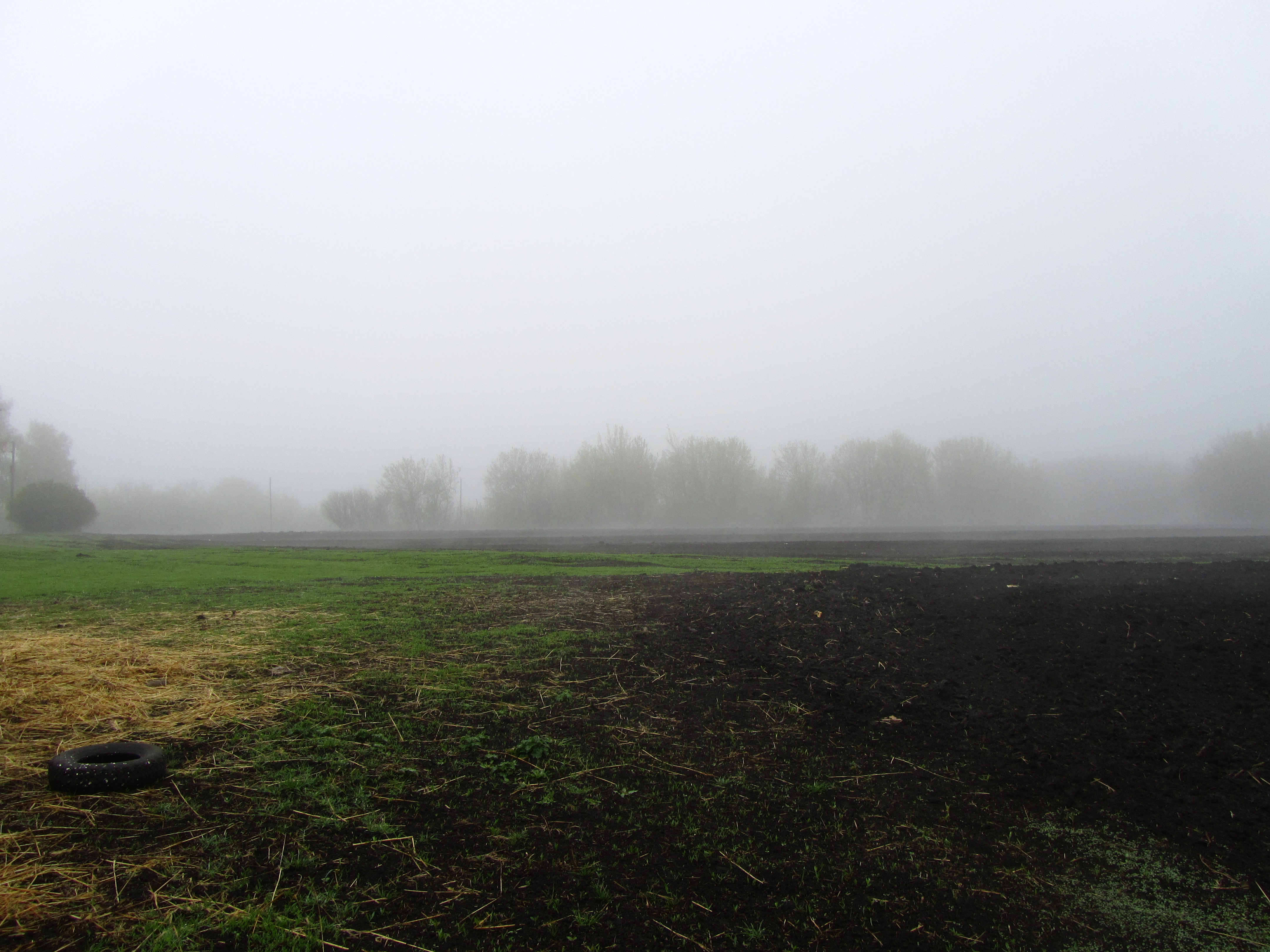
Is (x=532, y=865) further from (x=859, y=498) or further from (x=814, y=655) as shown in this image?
(x=859, y=498)

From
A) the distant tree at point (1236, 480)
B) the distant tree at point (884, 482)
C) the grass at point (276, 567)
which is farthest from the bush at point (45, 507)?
the distant tree at point (1236, 480)

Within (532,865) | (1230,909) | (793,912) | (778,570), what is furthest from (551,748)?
(778,570)

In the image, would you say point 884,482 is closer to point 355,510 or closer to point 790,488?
point 790,488

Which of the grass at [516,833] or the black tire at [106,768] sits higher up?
the black tire at [106,768]

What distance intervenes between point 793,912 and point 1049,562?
17.8m

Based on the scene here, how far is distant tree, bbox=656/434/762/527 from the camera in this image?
62.8 metres

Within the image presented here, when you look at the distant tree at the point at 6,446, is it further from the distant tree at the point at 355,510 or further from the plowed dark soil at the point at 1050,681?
the plowed dark soil at the point at 1050,681

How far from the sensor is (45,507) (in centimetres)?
4206

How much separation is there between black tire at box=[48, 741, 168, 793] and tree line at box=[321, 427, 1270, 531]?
59303mm

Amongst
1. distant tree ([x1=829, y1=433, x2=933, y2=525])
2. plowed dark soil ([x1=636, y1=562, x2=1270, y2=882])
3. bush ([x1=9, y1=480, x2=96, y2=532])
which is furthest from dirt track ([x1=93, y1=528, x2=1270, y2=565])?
distant tree ([x1=829, y1=433, x2=933, y2=525])

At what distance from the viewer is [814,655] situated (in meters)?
6.81

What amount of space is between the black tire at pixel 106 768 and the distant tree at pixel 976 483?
7059cm

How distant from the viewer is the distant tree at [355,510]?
231 feet

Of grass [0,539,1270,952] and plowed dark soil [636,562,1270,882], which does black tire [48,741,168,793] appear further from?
plowed dark soil [636,562,1270,882]
